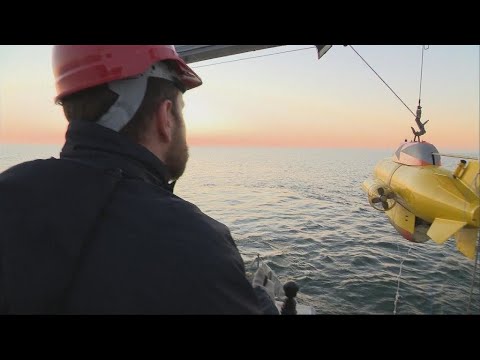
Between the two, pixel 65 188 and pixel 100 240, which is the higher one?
pixel 65 188

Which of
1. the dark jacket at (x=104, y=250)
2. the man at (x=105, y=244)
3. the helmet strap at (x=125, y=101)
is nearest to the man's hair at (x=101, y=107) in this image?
the helmet strap at (x=125, y=101)

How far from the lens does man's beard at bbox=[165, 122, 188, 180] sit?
6.03 feet

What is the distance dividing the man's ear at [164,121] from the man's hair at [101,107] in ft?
0.10

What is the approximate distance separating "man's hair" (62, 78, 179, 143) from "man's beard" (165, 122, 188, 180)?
199 mm

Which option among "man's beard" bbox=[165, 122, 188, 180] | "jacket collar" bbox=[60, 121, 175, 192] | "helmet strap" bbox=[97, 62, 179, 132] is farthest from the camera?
"man's beard" bbox=[165, 122, 188, 180]

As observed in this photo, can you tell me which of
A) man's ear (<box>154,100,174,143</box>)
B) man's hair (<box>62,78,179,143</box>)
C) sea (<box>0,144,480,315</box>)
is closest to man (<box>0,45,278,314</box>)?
Answer: man's hair (<box>62,78,179,143</box>)

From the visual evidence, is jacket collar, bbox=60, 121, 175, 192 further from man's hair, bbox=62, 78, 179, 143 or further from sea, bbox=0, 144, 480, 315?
sea, bbox=0, 144, 480, 315

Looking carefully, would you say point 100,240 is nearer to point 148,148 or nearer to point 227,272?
point 227,272

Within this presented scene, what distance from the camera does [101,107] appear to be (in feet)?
5.31

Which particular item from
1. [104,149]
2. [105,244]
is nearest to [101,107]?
[104,149]

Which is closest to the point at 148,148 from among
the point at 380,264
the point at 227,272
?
the point at 227,272

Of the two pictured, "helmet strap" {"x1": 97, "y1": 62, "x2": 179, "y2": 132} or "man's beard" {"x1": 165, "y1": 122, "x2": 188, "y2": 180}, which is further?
"man's beard" {"x1": 165, "y1": 122, "x2": 188, "y2": 180}

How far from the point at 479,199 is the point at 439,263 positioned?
4.35m
